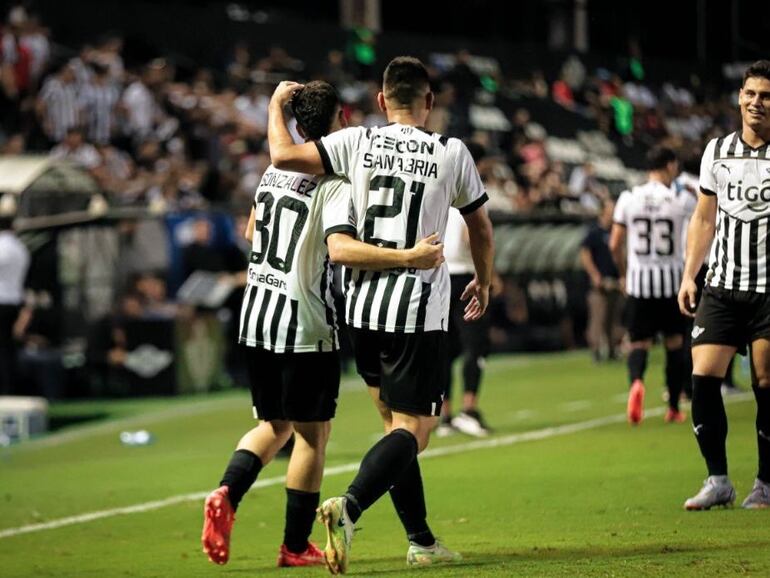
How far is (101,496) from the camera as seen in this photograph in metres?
12.1

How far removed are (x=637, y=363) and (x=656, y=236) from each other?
1.05m

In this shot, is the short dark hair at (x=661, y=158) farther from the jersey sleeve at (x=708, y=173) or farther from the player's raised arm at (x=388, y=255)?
the player's raised arm at (x=388, y=255)

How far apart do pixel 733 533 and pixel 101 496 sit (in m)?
5.27

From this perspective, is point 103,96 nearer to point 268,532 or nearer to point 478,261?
point 268,532

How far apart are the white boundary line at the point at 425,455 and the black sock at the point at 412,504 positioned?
351 centimetres

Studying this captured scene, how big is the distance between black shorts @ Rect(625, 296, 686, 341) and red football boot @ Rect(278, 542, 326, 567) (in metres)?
6.96

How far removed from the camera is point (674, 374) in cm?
1435

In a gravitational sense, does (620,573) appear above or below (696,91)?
below

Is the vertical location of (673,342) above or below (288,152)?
below

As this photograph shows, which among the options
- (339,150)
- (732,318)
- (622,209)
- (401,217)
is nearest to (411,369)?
(401,217)

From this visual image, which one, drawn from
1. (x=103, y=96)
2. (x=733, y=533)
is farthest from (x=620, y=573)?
(x=103, y=96)

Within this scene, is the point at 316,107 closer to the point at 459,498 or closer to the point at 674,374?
the point at 459,498

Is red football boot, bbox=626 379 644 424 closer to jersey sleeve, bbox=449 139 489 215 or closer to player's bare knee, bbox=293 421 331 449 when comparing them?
player's bare knee, bbox=293 421 331 449

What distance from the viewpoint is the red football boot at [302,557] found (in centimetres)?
788
